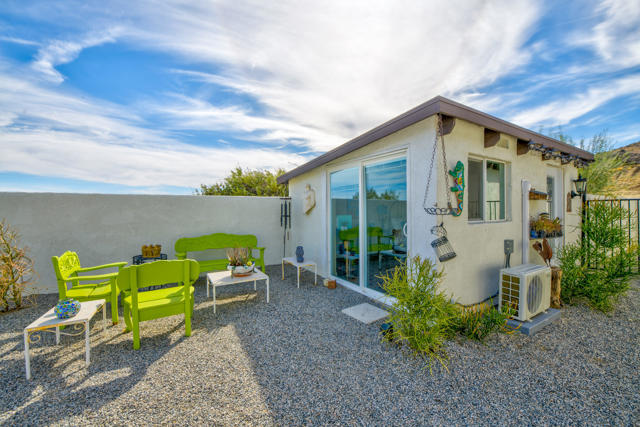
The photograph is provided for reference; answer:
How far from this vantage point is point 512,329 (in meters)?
3.20

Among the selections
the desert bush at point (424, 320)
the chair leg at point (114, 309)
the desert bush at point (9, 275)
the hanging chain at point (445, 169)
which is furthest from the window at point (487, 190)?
the desert bush at point (9, 275)

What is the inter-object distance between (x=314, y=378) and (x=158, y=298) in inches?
89.2

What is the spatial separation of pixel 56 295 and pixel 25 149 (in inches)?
170

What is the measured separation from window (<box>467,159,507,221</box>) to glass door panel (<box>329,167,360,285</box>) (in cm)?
182

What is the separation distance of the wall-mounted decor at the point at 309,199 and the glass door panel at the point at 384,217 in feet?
5.92

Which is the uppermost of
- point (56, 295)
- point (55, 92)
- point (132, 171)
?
point (55, 92)

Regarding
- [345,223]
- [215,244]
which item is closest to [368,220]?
[345,223]

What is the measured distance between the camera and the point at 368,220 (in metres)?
4.59

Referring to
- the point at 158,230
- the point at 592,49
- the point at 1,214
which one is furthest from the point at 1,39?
the point at 592,49

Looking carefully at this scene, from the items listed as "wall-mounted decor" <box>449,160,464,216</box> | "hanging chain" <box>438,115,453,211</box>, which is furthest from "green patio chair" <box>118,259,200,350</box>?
"wall-mounted decor" <box>449,160,464,216</box>

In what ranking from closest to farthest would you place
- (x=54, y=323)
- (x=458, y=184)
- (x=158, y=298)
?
(x=54, y=323) < (x=158, y=298) < (x=458, y=184)

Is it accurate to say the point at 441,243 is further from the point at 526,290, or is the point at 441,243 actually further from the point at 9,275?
the point at 9,275

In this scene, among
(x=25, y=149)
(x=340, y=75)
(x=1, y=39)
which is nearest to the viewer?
(x=1, y=39)

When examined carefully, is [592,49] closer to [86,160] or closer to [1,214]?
[1,214]
